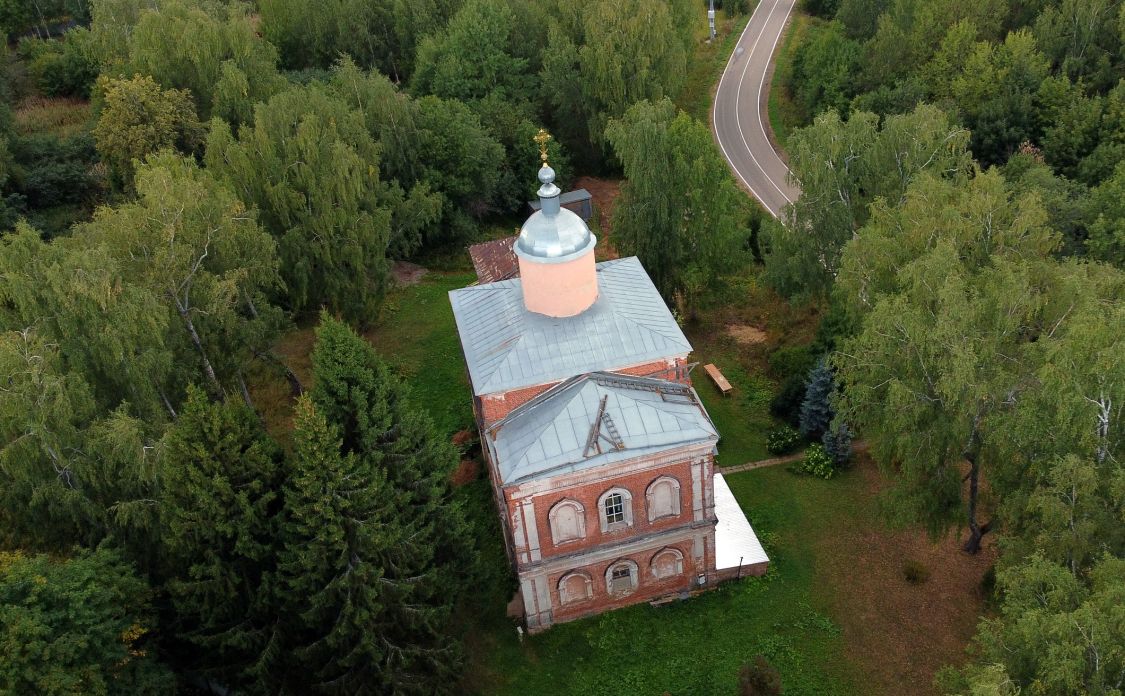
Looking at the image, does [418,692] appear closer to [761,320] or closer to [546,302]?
[546,302]

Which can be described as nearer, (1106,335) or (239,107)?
(1106,335)

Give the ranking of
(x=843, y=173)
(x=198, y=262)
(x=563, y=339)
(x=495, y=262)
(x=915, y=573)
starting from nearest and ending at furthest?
(x=563, y=339)
(x=915, y=573)
(x=198, y=262)
(x=843, y=173)
(x=495, y=262)

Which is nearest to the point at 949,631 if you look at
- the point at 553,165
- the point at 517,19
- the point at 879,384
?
the point at 879,384

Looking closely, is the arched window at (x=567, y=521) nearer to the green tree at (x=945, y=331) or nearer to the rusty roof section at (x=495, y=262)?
the green tree at (x=945, y=331)

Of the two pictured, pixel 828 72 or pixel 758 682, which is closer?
pixel 758 682

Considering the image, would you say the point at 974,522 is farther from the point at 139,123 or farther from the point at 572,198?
the point at 139,123

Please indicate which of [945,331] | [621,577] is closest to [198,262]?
[621,577]
